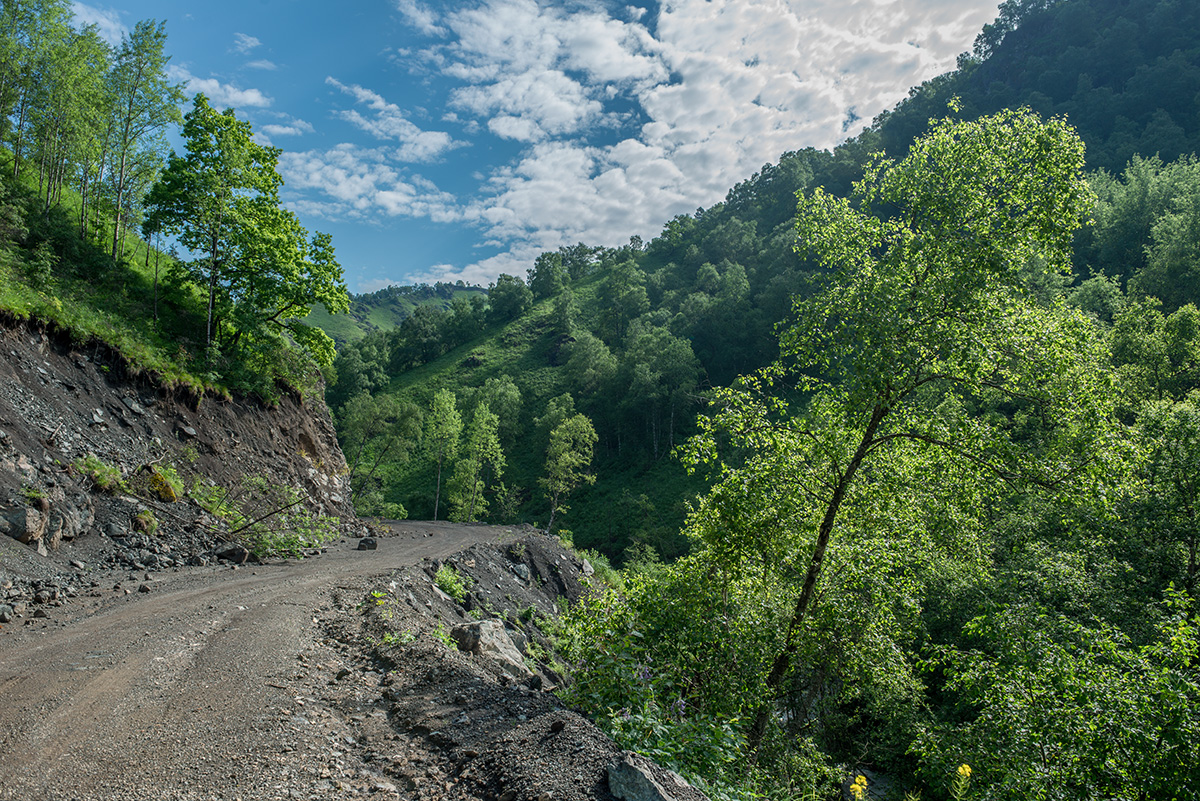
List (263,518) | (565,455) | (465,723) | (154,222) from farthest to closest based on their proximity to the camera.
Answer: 1. (565,455)
2. (154,222)
3. (263,518)
4. (465,723)

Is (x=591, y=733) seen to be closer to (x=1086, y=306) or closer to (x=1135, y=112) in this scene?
(x=1086, y=306)

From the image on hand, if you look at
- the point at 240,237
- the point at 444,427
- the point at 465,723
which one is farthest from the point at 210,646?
the point at 444,427

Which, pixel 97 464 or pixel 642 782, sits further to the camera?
pixel 97 464

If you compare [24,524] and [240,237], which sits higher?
[240,237]

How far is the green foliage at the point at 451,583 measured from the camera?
14391 millimetres

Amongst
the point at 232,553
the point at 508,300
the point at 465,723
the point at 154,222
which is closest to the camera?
the point at 465,723

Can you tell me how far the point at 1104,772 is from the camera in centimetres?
587

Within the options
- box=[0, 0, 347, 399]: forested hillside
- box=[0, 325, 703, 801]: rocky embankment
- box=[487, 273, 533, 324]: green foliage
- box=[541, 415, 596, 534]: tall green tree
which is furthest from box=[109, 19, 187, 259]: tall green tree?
box=[487, 273, 533, 324]: green foliage

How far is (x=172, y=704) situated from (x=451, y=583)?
9.37 metres

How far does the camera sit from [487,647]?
944 cm

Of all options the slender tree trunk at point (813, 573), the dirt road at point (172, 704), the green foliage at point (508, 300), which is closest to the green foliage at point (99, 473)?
the dirt road at point (172, 704)

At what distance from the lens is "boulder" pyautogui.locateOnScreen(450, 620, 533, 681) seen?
30.1ft

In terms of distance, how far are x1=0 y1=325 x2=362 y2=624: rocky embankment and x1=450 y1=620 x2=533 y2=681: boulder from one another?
21.9 ft

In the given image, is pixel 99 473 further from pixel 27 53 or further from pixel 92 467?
pixel 27 53
